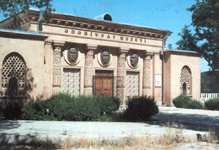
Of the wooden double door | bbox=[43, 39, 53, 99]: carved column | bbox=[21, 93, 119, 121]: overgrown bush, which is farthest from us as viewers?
the wooden double door

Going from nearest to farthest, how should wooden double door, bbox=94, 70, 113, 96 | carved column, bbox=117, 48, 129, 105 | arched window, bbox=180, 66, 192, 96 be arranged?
wooden double door, bbox=94, 70, 113, 96 < carved column, bbox=117, 48, 129, 105 < arched window, bbox=180, 66, 192, 96

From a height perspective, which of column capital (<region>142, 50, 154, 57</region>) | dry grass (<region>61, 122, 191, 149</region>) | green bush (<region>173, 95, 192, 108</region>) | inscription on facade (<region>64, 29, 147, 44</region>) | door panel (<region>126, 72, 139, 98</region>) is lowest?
dry grass (<region>61, 122, 191, 149</region>)

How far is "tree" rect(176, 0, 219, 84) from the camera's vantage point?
25672 millimetres

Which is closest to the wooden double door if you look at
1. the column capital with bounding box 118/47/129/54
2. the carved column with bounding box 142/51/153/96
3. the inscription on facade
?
the column capital with bounding box 118/47/129/54

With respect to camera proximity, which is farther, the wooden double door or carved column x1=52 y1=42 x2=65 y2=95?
the wooden double door

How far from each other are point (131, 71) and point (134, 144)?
1464 cm

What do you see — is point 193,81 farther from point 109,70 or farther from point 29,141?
point 29,141

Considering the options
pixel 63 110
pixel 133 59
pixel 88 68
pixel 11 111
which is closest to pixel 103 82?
pixel 88 68

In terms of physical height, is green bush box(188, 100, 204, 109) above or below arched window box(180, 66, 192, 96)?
below

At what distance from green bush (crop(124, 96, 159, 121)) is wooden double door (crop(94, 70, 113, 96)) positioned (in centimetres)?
751

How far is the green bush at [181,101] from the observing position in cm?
2219

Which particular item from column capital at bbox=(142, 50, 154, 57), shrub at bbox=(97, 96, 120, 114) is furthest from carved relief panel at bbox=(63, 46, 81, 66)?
shrub at bbox=(97, 96, 120, 114)

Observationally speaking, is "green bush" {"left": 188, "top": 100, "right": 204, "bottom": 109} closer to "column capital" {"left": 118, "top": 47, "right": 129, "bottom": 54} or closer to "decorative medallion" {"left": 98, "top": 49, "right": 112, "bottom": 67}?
"column capital" {"left": 118, "top": 47, "right": 129, "bottom": 54}

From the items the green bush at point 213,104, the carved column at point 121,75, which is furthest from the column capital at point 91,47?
the green bush at point 213,104
